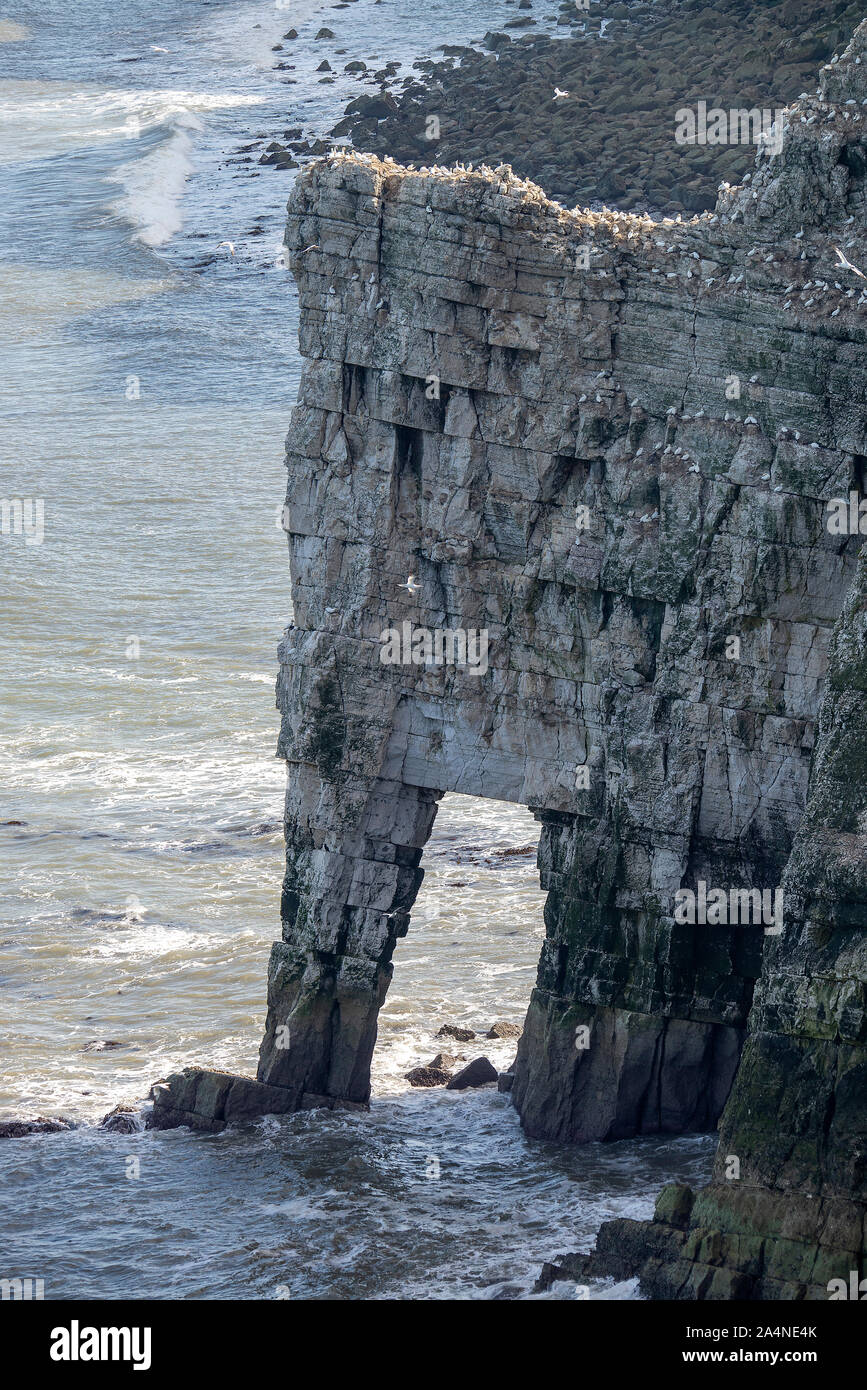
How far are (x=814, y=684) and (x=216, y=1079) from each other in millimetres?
11371

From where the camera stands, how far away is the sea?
109ft

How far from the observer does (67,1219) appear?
3400cm

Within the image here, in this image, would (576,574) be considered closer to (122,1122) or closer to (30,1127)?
(122,1122)

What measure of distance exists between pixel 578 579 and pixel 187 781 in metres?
23.0

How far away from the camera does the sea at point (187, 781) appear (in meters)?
33.2

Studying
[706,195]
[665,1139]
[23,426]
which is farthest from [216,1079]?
[23,426]

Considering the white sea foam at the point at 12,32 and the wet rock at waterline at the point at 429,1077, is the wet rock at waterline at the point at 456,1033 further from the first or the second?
the white sea foam at the point at 12,32

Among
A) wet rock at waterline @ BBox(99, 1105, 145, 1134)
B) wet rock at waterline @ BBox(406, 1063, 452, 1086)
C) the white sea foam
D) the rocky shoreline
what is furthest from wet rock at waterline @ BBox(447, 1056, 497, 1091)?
the white sea foam

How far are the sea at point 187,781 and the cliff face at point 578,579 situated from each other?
6.79 ft

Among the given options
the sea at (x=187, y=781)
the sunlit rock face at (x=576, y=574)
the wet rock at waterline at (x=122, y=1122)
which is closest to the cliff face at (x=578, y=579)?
the sunlit rock face at (x=576, y=574)

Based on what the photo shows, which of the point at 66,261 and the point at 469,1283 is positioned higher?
the point at 66,261

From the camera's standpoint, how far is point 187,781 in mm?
55031

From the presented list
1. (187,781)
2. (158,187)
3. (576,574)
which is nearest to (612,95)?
(158,187)
